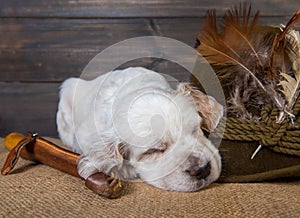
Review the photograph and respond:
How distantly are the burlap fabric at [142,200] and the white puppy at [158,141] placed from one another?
0.05 meters

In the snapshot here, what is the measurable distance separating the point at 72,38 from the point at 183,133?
1108mm

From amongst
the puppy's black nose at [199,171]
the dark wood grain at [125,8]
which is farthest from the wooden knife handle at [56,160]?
the dark wood grain at [125,8]

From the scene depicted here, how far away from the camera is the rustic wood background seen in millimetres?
2016

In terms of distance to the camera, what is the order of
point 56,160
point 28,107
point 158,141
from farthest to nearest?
point 28,107 < point 56,160 < point 158,141

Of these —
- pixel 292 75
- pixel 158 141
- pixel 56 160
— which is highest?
pixel 292 75

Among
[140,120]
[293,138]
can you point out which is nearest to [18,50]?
[140,120]

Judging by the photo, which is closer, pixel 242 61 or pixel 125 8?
pixel 242 61

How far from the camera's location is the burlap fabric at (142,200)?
992 millimetres

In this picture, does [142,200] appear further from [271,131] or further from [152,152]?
[271,131]

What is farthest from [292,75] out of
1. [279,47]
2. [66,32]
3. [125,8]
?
[66,32]

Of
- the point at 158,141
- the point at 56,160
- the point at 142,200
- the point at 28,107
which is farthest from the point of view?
the point at 28,107

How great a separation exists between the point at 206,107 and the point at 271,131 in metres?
0.22

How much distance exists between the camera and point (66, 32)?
2104mm

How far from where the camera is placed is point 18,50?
2158 millimetres
